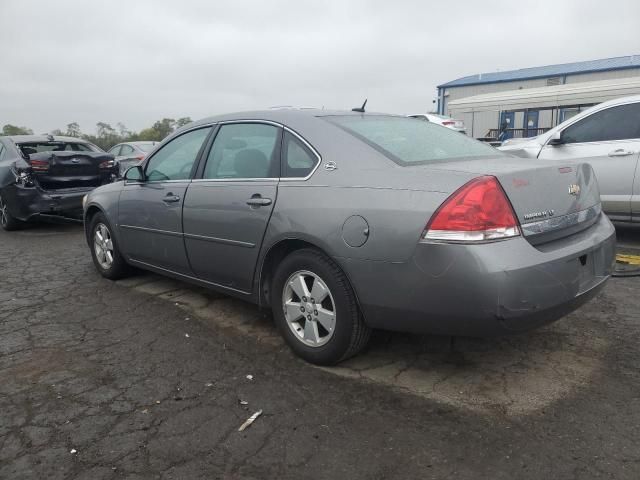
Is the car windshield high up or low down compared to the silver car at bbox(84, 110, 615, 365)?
up

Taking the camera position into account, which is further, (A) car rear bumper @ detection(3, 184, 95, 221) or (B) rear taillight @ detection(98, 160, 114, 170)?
(B) rear taillight @ detection(98, 160, 114, 170)

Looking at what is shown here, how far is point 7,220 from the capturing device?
26.5 feet

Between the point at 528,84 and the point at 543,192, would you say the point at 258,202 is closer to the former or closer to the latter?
the point at 543,192

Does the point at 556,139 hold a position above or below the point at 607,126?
below

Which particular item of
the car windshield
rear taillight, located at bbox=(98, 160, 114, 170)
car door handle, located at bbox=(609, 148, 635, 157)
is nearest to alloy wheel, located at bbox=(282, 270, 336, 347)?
car door handle, located at bbox=(609, 148, 635, 157)

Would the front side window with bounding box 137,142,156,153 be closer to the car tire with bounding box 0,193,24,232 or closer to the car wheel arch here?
the car tire with bounding box 0,193,24,232

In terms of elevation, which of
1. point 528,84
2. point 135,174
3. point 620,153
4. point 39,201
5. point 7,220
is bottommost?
point 7,220

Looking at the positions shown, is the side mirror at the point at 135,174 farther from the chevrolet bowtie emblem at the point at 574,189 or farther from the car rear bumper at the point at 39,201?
the car rear bumper at the point at 39,201

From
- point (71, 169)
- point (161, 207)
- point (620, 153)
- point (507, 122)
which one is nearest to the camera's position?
point (161, 207)

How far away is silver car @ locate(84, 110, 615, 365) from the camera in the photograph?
250cm

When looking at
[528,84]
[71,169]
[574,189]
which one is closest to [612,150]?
[574,189]

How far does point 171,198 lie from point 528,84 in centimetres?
2869

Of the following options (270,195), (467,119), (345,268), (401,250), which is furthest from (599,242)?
(467,119)

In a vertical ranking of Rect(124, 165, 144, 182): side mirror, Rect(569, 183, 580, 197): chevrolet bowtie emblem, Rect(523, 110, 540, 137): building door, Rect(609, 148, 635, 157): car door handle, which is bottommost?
Rect(569, 183, 580, 197): chevrolet bowtie emblem
